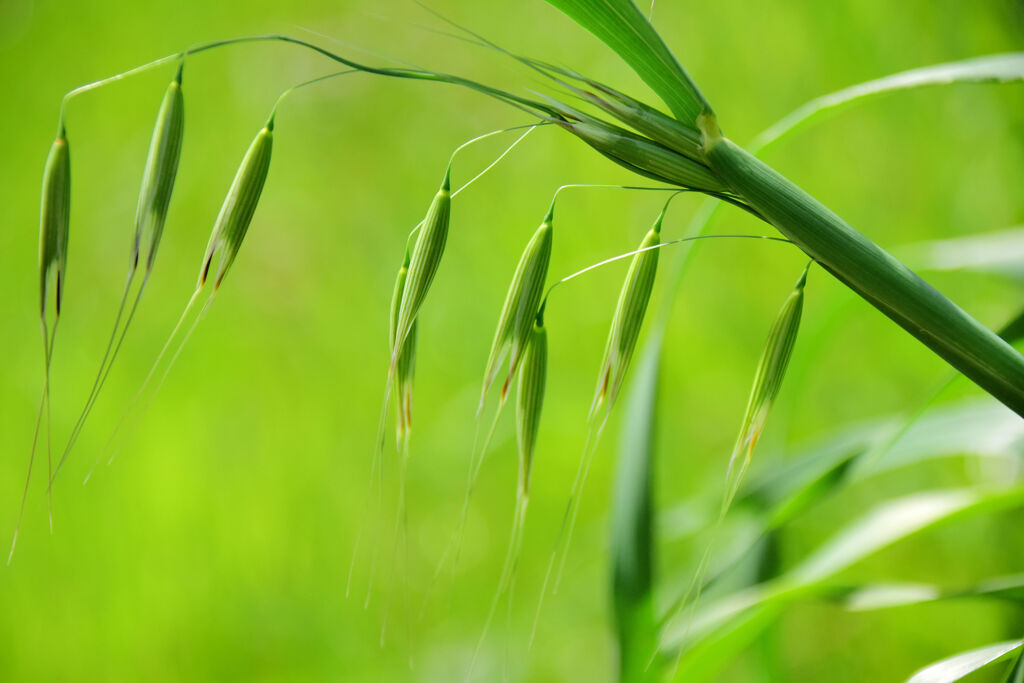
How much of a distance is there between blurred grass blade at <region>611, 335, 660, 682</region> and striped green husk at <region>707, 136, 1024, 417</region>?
0.17m

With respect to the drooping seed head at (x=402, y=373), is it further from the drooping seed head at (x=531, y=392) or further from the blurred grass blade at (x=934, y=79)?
the blurred grass blade at (x=934, y=79)

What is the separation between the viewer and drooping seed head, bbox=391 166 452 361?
0.58 feet

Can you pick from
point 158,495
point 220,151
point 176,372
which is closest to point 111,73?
point 220,151

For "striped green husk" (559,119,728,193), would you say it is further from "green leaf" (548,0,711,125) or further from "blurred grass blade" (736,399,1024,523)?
"blurred grass blade" (736,399,1024,523)

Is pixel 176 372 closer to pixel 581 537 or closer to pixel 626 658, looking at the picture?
pixel 581 537

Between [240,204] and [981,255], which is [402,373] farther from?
[981,255]

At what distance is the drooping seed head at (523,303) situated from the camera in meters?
0.18

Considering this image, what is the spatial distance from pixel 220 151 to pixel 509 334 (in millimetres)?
777

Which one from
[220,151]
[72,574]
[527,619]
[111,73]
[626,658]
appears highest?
[111,73]

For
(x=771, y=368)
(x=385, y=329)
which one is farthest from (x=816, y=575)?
(x=385, y=329)

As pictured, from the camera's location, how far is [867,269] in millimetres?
139

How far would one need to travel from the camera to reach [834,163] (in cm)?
64

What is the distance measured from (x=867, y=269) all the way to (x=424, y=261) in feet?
0.35

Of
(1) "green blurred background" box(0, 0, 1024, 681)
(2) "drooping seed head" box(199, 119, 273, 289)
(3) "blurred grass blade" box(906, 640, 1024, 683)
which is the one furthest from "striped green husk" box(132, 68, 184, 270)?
(1) "green blurred background" box(0, 0, 1024, 681)
